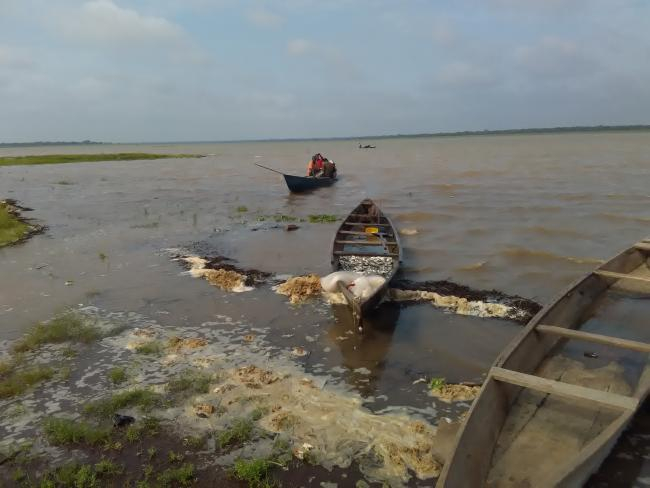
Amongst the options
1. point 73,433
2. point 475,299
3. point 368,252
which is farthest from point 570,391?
point 368,252

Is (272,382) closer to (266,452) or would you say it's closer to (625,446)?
(266,452)

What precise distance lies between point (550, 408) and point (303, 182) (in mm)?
21497

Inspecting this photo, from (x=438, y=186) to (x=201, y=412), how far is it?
22553 mm

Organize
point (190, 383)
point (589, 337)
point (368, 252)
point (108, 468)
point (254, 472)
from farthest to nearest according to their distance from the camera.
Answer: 1. point (368, 252)
2. point (190, 383)
3. point (589, 337)
4. point (108, 468)
5. point (254, 472)

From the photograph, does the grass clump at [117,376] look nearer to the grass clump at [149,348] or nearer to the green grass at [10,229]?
the grass clump at [149,348]

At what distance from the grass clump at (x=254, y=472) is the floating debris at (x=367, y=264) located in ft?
18.5

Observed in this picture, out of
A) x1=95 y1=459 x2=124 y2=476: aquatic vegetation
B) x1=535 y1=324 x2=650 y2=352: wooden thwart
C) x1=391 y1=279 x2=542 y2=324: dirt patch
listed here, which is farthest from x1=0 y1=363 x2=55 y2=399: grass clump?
x1=535 y1=324 x2=650 y2=352: wooden thwart

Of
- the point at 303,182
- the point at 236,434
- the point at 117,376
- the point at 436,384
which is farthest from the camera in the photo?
the point at 303,182

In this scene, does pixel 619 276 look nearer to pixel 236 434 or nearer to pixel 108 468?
pixel 236 434

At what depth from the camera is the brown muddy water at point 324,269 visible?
622 centimetres

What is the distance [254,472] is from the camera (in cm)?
438

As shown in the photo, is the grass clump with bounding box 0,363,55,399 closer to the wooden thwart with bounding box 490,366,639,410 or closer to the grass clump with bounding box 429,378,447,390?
the grass clump with bounding box 429,378,447,390

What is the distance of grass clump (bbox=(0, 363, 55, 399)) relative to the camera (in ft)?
19.5

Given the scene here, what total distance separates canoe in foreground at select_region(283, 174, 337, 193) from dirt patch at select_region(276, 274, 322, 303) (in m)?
15.3
